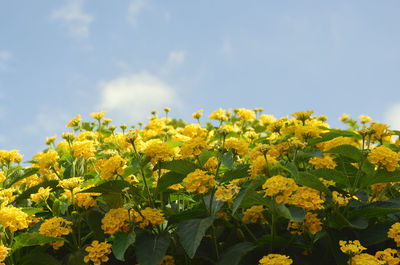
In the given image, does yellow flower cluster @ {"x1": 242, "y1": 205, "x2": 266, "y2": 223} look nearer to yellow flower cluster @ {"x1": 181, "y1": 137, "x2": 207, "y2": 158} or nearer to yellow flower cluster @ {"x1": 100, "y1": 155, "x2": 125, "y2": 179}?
yellow flower cluster @ {"x1": 181, "y1": 137, "x2": 207, "y2": 158}

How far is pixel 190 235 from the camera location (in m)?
1.73

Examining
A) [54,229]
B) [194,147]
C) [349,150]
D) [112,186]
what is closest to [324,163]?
[349,150]

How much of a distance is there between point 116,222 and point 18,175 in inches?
48.5

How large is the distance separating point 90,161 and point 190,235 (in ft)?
4.04

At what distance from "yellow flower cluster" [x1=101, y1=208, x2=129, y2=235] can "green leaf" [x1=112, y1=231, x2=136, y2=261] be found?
0.04 meters

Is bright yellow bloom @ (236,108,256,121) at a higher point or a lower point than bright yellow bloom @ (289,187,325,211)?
higher

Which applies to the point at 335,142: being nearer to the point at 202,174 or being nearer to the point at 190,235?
the point at 202,174

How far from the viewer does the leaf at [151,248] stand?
1.75m

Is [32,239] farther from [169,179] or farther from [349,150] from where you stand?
[349,150]

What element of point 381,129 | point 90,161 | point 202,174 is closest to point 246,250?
point 202,174

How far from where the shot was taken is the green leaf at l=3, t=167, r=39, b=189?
2740mm

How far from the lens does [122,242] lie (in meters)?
1.84

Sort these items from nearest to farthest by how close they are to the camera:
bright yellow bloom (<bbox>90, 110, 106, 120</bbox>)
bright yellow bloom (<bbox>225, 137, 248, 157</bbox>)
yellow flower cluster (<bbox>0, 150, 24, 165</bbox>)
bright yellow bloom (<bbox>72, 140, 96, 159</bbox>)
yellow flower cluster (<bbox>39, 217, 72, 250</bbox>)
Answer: yellow flower cluster (<bbox>39, 217, 72, 250</bbox>) < bright yellow bloom (<bbox>225, 137, 248, 157</bbox>) < bright yellow bloom (<bbox>72, 140, 96, 159</bbox>) < yellow flower cluster (<bbox>0, 150, 24, 165</bbox>) < bright yellow bloom (<bbox>90, 110, 106, 120</bbox>)

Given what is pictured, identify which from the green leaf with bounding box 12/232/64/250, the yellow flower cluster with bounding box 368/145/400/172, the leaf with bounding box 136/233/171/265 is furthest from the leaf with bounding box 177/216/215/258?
the yellow flower cluster with bounding box 368/145/400/172
